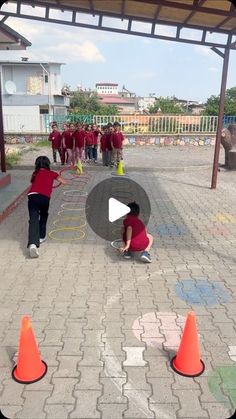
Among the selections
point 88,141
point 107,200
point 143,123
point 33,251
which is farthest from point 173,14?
Answer: point 143,123

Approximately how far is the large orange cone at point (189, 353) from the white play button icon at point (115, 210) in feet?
14.6

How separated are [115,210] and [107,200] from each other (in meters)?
0.94

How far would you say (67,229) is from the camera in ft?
21.8

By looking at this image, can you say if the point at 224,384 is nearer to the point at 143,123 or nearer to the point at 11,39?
the point at 11,39

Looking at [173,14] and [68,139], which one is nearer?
[173,14]

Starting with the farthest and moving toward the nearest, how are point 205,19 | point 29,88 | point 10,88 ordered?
point 29,88, point 10,88, point 205,19

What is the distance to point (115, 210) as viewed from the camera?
805cm

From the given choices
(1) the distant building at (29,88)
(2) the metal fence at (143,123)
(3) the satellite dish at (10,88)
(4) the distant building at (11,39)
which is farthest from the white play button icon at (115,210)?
(3) the satellite dish at (10,88)

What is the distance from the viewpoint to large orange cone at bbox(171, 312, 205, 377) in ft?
9.39

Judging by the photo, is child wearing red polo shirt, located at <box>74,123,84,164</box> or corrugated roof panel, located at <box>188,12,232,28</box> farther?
child wearing red polo shirt, located at <box>74,123,84,164</box>

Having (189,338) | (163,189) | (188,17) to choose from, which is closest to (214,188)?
(163,189)

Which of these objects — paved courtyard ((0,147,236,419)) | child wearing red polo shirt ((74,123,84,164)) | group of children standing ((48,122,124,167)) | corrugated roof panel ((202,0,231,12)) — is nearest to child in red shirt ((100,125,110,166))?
group of children standing ((48,122,124,167))

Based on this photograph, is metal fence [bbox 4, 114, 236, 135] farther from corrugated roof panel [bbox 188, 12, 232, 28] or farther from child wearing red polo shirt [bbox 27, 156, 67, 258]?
child wearing red polo shirt [bbox 27, 156, 67, 258]

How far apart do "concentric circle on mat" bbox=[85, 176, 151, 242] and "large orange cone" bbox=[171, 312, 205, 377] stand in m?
3.33
